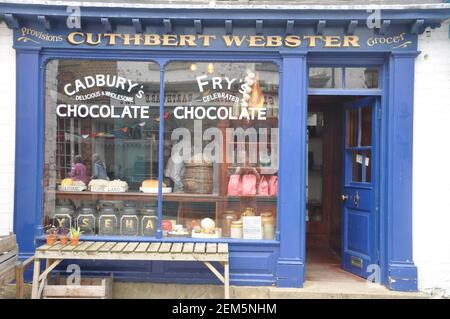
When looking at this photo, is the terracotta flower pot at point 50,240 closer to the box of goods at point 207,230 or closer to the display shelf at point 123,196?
the display shelf at point 123,196

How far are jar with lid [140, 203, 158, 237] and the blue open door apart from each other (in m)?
2.77

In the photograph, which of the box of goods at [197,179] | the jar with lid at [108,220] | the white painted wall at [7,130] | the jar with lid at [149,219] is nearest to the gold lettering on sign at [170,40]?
the box of goods at [197,179]

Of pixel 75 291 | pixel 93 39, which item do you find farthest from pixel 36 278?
pixel 93 39

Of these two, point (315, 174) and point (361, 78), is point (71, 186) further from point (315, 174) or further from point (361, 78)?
point (315, 174)

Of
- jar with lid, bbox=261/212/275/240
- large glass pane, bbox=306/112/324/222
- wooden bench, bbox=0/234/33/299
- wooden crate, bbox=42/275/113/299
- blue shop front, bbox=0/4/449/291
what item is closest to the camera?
wooden bench, bbox=0/234/33/299

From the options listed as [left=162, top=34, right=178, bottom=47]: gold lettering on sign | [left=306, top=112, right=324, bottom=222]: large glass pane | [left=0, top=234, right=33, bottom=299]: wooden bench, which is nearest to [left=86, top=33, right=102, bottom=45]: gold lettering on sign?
[left=162, top=34, right=178, bottom=47]: gold lettering on sign

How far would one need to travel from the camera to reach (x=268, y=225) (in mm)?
6000

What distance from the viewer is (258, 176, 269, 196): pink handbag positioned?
6117mm

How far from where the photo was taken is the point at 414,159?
5695 millimetres

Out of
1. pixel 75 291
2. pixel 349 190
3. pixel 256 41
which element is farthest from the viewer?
pixel 349 190

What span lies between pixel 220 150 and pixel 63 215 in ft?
7.56

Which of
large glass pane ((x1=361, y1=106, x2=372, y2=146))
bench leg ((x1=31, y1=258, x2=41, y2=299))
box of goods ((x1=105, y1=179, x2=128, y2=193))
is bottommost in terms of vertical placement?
bench leg ((x1=31, y1=258, x2=41, y2=299))

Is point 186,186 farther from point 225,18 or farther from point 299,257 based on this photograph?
point 225,18

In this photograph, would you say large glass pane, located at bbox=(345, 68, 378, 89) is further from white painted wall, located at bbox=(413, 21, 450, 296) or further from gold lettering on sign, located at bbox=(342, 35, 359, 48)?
white painted wall, located at bbox=(413, 21, 450, 296)
